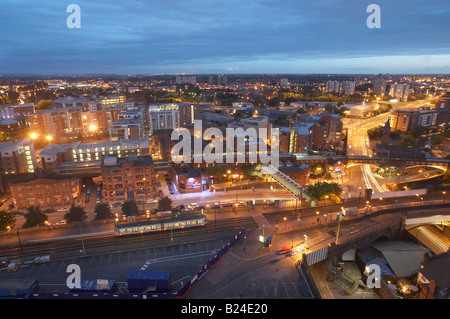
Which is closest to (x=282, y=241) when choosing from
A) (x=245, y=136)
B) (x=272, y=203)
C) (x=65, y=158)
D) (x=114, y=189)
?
(x=272, y=203)

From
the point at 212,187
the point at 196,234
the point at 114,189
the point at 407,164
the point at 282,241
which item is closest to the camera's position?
the point at 282,241

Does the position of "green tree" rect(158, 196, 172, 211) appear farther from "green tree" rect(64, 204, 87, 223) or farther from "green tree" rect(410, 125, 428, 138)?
"green tree" rect(410, 125, 428, 138)

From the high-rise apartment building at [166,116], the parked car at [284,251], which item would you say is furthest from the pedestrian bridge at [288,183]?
the high-rise apartment building at [166,116]

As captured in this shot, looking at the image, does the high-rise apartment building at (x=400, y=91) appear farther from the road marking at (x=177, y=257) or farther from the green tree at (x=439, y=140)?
the road marking at (x=177, y=257)

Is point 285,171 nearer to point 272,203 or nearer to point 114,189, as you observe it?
point 272,203

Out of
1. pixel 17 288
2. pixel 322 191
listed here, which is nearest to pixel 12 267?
pixel 17 288

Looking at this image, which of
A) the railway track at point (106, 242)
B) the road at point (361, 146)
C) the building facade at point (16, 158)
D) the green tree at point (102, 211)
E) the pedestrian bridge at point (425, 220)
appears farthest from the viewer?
the road at point (361, 146)

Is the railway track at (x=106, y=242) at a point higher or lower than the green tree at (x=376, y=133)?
lower
